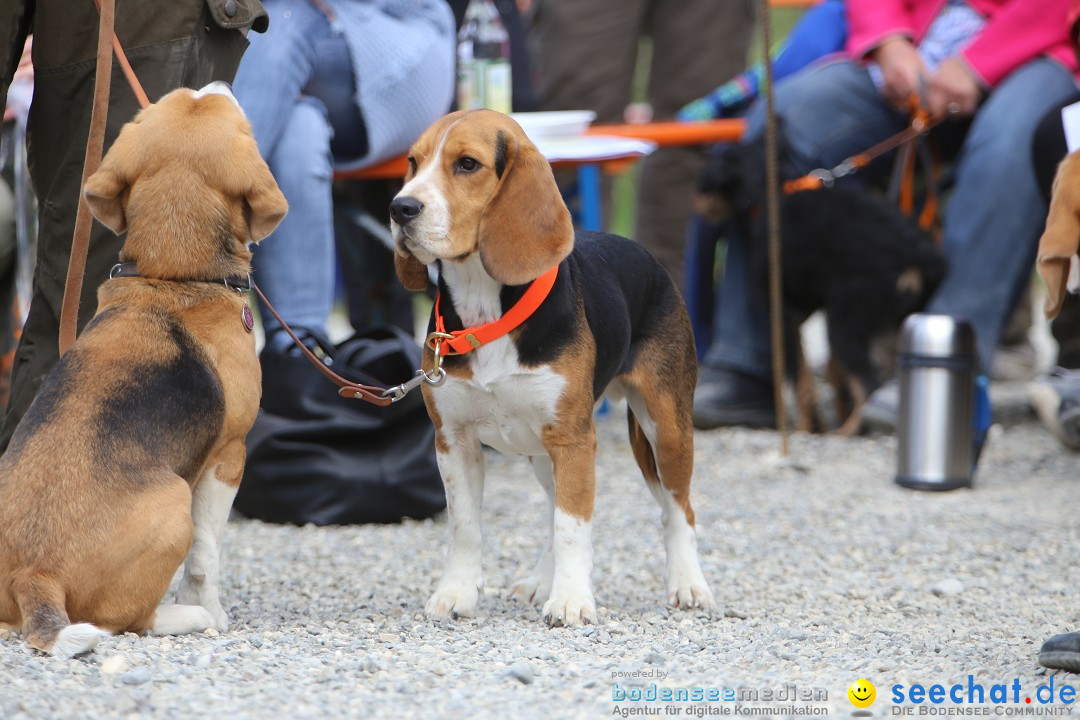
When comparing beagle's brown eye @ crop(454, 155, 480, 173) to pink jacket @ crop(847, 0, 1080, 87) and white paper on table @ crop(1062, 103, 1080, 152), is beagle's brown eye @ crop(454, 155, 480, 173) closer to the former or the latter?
white paper on table @ crop(1062, 103, 1080, 152)

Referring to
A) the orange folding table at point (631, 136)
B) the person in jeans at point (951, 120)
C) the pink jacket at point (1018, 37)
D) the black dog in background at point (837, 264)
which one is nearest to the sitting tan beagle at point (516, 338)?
the orange folding table at point (631, 136)

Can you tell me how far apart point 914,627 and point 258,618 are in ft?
6.17

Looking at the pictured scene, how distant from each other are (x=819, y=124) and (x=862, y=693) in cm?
450

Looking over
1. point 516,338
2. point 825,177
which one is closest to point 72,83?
point 516,338

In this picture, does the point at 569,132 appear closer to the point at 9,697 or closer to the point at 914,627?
the point at 914,627

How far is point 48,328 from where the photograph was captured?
4.02m

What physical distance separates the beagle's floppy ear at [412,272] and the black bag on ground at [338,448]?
1223 mm

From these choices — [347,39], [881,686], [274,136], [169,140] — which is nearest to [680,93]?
[347,39]

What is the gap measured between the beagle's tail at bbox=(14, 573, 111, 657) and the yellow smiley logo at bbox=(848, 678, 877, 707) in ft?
5.52

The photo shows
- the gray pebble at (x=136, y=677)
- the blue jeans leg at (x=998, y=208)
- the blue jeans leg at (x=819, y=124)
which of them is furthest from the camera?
the blue jeans leg at (x=819, y=124)

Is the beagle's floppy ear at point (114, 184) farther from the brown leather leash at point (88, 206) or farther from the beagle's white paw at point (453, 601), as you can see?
the beagle's white paw at point (453, 601)

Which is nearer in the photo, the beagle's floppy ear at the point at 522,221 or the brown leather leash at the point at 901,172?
the beagle's floppy ear at the point at 522,221

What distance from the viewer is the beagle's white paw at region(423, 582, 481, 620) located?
3.56 meters

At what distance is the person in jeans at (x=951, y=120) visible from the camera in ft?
20.1
